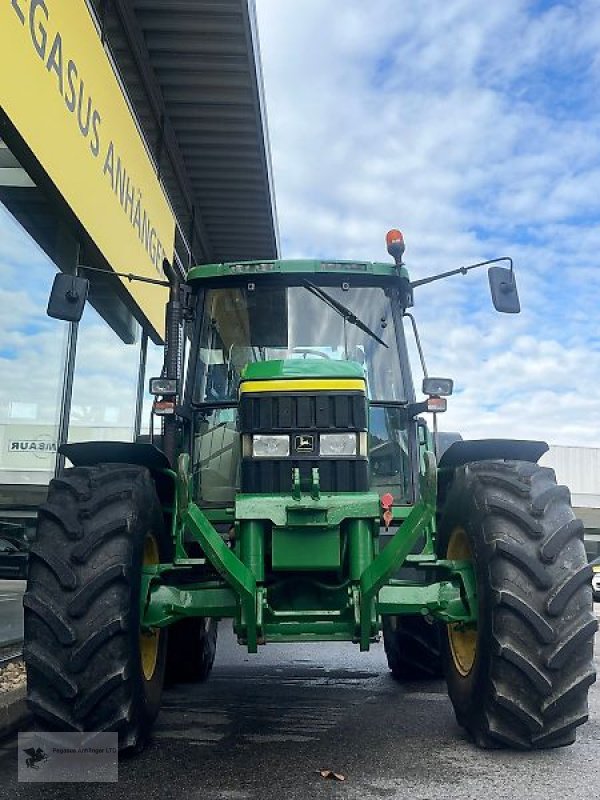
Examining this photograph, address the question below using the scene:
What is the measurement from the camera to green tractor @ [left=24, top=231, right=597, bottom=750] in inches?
140

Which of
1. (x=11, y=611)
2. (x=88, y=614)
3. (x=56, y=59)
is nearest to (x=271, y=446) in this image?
(x=88, y=614)

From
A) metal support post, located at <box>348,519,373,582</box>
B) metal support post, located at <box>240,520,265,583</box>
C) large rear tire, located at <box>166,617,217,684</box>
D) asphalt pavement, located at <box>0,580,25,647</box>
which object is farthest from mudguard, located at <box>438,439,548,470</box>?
asphalt pavement, located at <box>0,580,25,647</box>

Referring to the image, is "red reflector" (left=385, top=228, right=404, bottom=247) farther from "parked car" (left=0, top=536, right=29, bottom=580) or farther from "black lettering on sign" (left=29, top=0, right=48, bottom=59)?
"parked car" (left=0, top=536, right=29, bottom=580)

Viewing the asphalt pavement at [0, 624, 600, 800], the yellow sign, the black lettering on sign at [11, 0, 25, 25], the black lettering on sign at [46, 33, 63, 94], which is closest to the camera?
the asphalt pavement at [0, 624, 600, 800]

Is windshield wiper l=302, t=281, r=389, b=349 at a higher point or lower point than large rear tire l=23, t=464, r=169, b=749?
higher

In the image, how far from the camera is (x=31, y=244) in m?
6.50

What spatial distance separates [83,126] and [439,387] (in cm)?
351

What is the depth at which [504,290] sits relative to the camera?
519cm

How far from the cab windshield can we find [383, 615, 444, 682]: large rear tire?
4.93 ft

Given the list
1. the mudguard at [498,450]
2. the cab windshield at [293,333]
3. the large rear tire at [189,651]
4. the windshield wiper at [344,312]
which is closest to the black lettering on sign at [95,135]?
the cab windshield at [293,333]

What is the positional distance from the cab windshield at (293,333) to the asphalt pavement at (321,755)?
182cm

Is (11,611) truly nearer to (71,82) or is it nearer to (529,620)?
(71,82)

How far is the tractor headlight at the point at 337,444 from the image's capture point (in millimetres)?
4375

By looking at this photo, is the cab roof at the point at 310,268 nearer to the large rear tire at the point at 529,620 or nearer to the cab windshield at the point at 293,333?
the cab windshield at the point at 293,333
